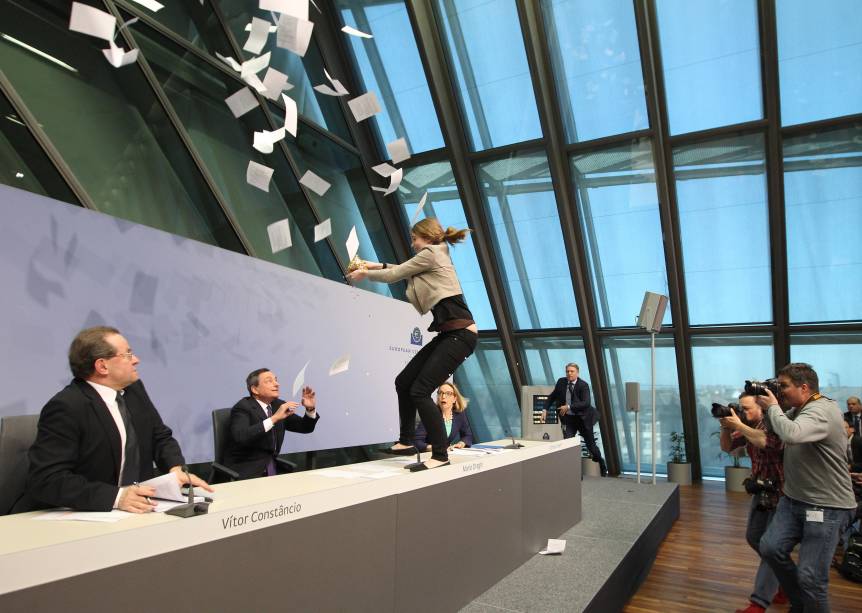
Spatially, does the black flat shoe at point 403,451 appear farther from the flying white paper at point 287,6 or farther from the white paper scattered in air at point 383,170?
the white paper scattered in air at point 383,170

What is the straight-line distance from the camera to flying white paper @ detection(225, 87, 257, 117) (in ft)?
17.9

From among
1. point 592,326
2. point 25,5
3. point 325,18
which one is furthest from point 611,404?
point 25,5

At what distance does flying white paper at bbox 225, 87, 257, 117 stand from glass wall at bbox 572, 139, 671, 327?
3.82 metres

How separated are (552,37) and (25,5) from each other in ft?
16.6

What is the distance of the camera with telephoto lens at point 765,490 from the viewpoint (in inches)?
123

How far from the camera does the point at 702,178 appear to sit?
684cm

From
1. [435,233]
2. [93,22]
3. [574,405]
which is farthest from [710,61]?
[93,22]

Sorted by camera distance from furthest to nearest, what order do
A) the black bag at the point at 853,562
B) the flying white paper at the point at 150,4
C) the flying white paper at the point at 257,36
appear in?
the flying white paper at the point at 257,36 → the flying white paper at the point at 150,4 → the black bag at the point at 853,562

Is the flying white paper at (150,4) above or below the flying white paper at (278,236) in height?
above

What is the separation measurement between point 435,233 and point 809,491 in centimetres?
206

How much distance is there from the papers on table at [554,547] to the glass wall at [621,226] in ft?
14.9

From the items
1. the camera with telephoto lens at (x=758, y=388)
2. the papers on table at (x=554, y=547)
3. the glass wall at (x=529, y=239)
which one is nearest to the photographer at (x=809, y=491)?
the camera with telephoto lens at (x=758, y=388)

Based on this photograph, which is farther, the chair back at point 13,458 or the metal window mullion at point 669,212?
the metal window mullion at point 669,212

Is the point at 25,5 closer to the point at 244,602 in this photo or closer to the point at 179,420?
the point at 179,420
